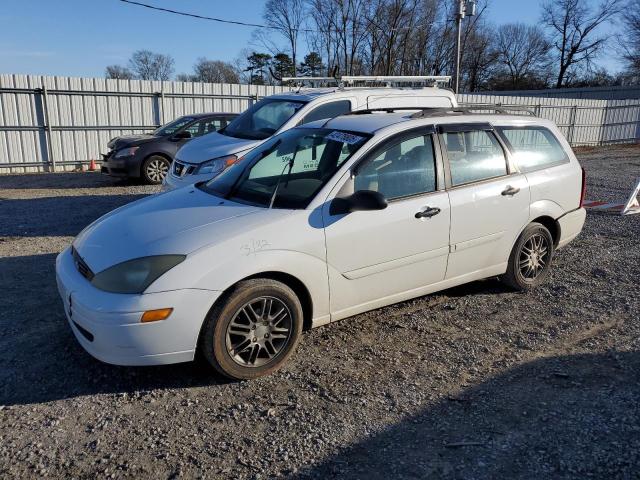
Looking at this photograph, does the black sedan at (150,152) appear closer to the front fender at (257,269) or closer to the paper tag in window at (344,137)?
the paper tag in window at (344,137)

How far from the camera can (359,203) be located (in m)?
3.73

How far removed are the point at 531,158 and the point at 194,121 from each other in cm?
874

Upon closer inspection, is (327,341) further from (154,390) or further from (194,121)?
(194,121)

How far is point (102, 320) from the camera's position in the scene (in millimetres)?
3154

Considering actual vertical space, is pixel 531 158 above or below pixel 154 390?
above

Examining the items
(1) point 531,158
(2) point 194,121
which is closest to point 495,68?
(2) point 194,121

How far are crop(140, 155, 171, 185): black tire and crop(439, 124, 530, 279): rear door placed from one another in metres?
8.42

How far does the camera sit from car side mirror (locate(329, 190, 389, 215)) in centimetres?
371

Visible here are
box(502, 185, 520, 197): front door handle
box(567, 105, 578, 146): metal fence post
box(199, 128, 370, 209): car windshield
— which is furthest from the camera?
box(567, 105, 578, 146): metal fence post

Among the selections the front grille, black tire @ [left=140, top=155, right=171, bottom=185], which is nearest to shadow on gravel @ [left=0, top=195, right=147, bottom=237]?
black tire @ [left=140, top=155, right=171, bottom=185]

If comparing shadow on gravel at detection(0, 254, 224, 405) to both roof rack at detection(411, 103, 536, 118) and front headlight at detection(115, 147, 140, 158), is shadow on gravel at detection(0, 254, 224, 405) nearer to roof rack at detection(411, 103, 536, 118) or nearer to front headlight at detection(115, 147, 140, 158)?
roof rack at detection(411, 103, 536, 118)

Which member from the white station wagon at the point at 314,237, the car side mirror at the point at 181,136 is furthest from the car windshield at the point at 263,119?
the car side mirror at the point at 181,136

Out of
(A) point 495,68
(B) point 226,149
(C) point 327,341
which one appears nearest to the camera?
(C) point 327,341

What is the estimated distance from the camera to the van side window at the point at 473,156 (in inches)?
177
